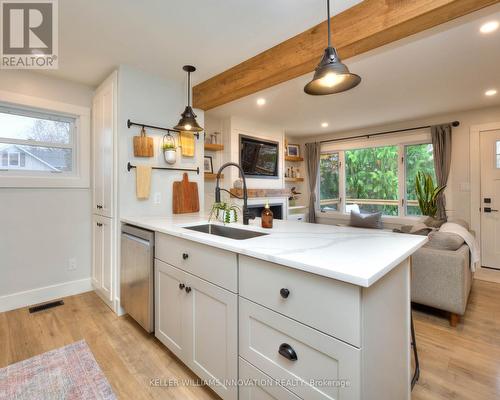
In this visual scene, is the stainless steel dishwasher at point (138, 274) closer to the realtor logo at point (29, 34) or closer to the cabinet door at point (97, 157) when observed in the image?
the cabinet door at point (97, 157)

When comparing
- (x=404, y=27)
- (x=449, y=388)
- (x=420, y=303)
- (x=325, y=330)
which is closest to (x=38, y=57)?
(x=404, y=27)

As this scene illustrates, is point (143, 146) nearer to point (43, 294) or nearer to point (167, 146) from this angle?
point (167, 146)

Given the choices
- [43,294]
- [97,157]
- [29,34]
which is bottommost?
[43,294]

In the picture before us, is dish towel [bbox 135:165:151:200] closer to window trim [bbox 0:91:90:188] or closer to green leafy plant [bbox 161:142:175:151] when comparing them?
green leafy plant [bbox 161:142:175:151]

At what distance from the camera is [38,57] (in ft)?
7.85

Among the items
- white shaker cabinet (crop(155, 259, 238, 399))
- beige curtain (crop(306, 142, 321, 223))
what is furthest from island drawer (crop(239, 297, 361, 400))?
beige curtain (crop(306, 142, 321, 223))

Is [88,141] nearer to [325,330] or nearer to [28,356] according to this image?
[28,356]

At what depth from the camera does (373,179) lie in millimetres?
5273

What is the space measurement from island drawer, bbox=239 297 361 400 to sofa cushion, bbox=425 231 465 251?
218 centimetres

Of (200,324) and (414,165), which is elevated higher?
(414,165)

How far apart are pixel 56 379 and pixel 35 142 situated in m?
2.29

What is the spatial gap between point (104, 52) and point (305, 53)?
1.75 metres

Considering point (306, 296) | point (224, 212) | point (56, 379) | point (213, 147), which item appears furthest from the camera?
point (213, 147)

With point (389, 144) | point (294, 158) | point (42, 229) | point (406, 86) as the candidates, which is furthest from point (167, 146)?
point (389, 144)
